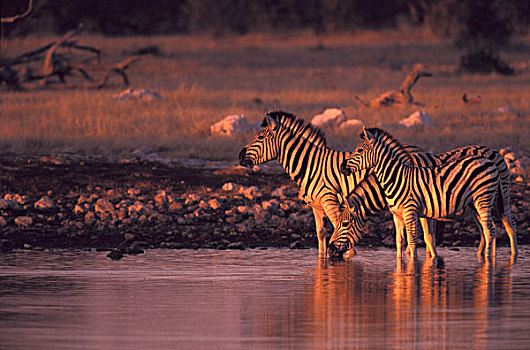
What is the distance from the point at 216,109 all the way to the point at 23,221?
435 inches

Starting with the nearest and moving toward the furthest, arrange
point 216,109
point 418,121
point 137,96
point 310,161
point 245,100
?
1. point 310,161
2. point 418,121
3. point 216,109
4. point 137,96
5. point 245,100

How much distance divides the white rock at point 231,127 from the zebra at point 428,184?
866cm

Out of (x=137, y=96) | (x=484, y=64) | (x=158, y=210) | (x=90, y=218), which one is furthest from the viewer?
(x=484, y=64)

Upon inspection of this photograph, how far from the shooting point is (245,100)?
1099 inches

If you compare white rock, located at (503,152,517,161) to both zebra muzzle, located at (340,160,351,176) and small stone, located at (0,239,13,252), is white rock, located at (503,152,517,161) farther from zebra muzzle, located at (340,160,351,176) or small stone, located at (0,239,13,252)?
small stone, located at (0,239,13,252)

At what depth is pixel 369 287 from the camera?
10.8 m

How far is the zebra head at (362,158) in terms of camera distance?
13.3 metres

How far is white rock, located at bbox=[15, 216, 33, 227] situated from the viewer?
1498cm

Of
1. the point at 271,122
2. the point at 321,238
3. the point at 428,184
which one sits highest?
the point at 271,122

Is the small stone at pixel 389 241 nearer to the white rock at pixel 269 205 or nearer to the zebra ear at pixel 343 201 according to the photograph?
the zebra ear at pixel 343 201

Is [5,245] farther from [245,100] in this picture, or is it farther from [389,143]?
[245,100]

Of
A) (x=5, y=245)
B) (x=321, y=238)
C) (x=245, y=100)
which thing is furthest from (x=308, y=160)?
(x=245, y=100)

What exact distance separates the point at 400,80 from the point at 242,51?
11950 millimetres

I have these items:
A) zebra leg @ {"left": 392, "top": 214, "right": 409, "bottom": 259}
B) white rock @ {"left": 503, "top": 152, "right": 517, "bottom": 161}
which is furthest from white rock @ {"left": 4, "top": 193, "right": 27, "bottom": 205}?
white rock @ {"left": 503, "top": 152, "right": 517, "bottom": 161}
